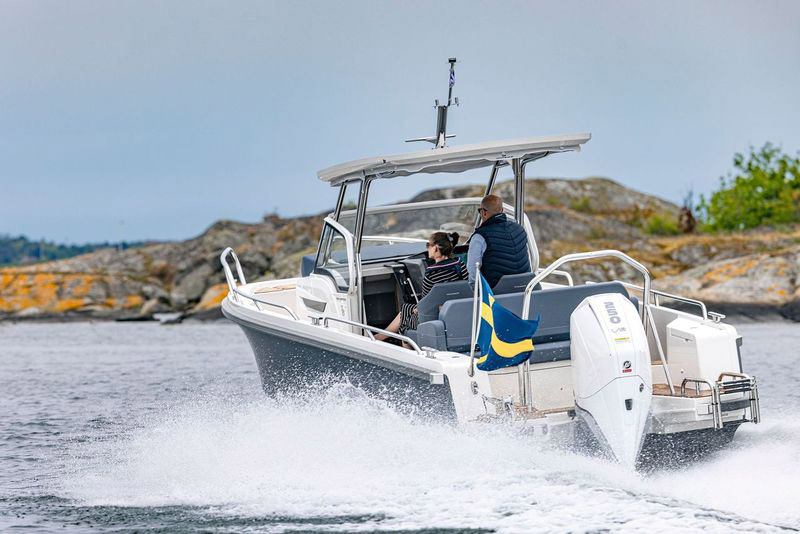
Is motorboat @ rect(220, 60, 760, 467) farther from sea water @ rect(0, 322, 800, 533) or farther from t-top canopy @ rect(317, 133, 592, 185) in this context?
sea water @ rect(0, 322, 800, 533)

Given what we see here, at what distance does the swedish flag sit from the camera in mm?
6078

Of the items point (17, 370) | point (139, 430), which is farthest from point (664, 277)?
point (139, 430)

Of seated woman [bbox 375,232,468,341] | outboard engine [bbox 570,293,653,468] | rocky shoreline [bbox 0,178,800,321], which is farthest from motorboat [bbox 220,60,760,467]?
rocky shoreline [bbox 0,178,800,321]

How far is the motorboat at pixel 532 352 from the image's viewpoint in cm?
599

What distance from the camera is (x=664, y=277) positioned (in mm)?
30875

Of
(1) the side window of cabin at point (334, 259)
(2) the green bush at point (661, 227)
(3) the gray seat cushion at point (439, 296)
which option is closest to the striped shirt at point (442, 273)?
(3) the gray seat cushion at point (439, 296)

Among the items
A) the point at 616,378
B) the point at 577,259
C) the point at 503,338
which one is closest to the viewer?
the point at 616,378

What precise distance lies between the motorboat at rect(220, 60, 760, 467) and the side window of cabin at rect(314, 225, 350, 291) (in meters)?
0.02

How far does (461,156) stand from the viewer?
741 centimetres

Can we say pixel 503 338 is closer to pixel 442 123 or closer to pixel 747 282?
pixel 442 123

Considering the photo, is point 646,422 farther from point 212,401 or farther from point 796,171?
point 796,171

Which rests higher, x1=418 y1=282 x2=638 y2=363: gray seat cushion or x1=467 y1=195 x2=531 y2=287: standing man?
x1=467 y1=195 x2=531 y2=287: standing man

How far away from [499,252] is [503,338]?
120 centimetres

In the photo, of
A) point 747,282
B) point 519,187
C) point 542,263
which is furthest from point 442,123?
point 542,263
